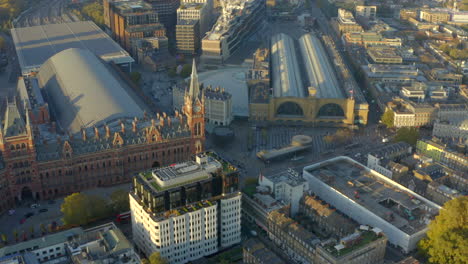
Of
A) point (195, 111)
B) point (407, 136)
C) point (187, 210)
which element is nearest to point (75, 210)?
Result: point (187, 210)

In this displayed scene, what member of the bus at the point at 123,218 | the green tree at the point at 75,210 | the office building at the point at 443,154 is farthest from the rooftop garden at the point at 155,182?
the office building at the point at 443,154

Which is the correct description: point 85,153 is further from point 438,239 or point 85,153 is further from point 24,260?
point 438,239

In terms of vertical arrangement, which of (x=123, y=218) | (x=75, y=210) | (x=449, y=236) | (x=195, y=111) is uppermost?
(x=195, y=111)

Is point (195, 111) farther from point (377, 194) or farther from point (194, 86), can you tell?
point (377, 194)

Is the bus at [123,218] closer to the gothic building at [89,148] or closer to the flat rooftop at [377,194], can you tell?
the gothic building at [89,148]

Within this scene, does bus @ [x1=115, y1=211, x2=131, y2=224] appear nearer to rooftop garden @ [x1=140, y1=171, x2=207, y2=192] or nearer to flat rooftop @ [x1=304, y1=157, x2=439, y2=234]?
rooftop garden @ [x1=140, y1=171, x2=207, y2=192]

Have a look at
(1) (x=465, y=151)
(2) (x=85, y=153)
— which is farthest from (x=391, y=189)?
(2) (x=85, y=153)
